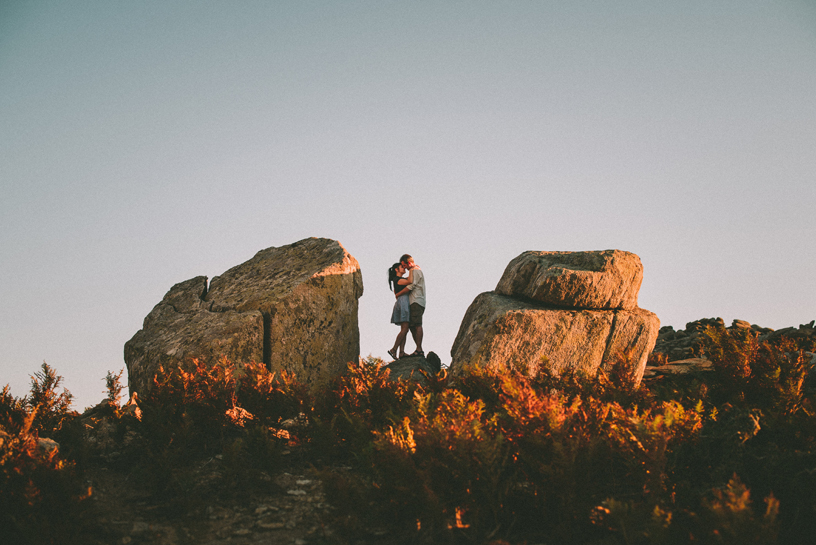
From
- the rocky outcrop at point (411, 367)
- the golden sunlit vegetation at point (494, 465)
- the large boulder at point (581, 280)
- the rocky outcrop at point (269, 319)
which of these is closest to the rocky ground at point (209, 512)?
the golden sunlit vegetation at point (494, 465)

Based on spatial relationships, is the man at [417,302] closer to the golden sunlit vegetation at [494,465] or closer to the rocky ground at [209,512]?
the golden sunlit vegetation at [494,465]

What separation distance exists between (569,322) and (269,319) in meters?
5.14

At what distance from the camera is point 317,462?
18.3ft

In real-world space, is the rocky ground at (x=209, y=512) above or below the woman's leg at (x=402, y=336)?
below

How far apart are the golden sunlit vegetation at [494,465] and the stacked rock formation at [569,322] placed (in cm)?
218

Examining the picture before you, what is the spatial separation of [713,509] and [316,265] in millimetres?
7972

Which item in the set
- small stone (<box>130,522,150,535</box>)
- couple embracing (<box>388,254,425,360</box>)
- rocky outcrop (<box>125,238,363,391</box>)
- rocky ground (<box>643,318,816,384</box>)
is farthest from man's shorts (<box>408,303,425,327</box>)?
small stone (<box>130,522,150,535</box>)

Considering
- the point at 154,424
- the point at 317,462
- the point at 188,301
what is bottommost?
the point at 317,462

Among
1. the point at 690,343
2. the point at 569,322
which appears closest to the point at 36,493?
the point at 569,322

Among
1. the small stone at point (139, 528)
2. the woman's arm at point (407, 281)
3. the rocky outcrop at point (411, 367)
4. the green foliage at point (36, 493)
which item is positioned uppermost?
the woman's arm at point (407, 281)

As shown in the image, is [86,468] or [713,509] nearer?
[713,509]

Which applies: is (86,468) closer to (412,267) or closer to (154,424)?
(154,424)

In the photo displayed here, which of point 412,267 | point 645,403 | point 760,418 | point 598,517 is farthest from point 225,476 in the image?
point 412,267

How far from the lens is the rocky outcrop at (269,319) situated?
8555 mm
